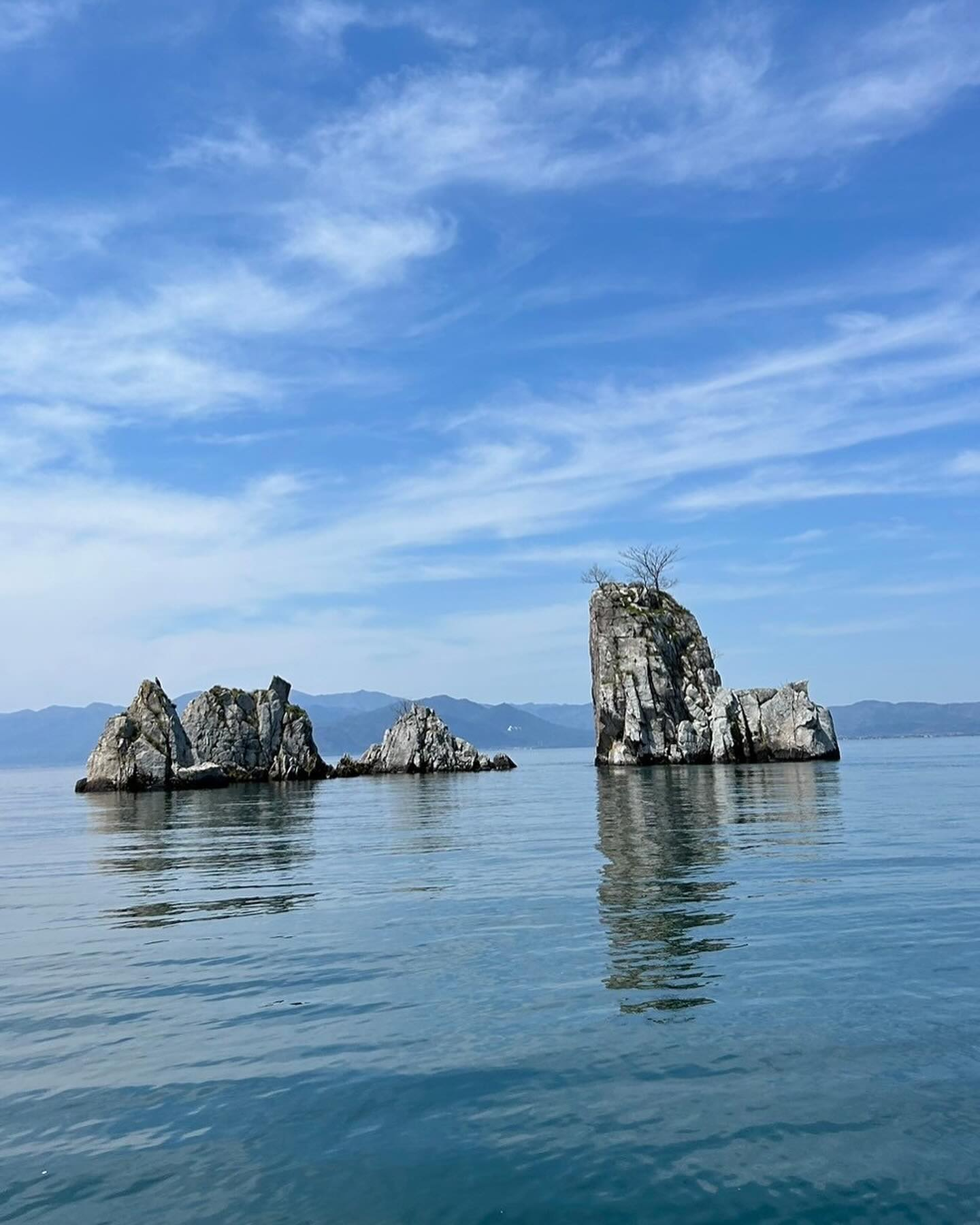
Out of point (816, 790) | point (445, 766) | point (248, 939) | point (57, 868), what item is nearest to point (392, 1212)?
point (248, 939)

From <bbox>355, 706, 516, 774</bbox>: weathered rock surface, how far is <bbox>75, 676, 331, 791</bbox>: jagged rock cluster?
7561 mm

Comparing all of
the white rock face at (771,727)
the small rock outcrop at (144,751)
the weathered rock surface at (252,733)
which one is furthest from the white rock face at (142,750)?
the white rock face at (771,727)

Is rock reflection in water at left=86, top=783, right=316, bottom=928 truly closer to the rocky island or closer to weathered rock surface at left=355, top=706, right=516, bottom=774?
the rocky island

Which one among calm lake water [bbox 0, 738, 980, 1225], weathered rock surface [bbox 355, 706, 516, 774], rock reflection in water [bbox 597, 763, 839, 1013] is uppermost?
weathered rock surface [bbox 355, 706, 516, 774]

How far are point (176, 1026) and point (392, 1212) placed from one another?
7.17m

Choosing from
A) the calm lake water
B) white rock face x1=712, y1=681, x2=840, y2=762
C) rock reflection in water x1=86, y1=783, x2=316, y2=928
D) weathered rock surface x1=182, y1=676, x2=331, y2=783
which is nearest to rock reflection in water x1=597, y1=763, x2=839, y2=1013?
the calm lake water

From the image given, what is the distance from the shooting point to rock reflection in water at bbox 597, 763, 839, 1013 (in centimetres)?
1611

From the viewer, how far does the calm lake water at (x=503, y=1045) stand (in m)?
9.01

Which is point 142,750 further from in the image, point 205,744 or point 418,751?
point 418,751

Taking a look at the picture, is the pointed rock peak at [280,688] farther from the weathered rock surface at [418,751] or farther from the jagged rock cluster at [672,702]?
the jagged rock cluster at [672,702]

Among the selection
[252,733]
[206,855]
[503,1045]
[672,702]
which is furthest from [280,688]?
[503,1045]

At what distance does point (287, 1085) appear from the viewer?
38.5 feet

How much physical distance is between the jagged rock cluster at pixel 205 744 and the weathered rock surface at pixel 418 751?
7.56 metres

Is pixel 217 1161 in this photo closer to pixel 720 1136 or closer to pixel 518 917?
pixel 720 1136
